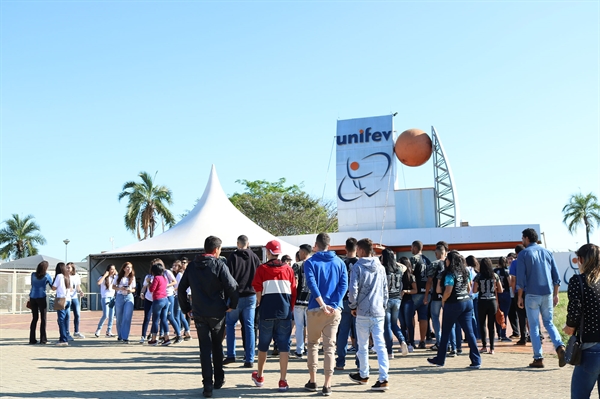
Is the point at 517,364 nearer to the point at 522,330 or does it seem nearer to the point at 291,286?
the point at 522,330

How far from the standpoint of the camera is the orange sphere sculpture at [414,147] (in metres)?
36.0

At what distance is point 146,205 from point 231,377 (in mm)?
45029

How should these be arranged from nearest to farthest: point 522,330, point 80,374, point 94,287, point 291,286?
point 291,286 → point 80,374 → point 522,330 → point 94,287

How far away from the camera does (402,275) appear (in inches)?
388

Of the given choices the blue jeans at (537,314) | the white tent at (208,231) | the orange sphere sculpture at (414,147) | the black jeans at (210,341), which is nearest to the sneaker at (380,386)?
the black jeans at (210,341)

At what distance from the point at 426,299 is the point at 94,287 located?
2181 centimetres

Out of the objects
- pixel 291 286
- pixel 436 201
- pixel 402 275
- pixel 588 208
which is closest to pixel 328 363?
pixel 291 286

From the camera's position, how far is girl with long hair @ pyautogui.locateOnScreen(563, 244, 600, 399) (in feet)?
14.5

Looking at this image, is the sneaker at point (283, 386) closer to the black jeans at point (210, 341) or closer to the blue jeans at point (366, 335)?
the black jeans at point (210, 341)

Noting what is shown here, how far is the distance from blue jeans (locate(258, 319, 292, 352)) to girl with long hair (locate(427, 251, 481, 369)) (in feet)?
8.34

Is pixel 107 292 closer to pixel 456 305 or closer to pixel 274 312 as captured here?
pixel 274 312

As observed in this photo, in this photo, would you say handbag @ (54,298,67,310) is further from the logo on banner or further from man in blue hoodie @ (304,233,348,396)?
the logo on banner

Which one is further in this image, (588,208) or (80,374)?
(588,208)

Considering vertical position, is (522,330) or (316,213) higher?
(316,213)
